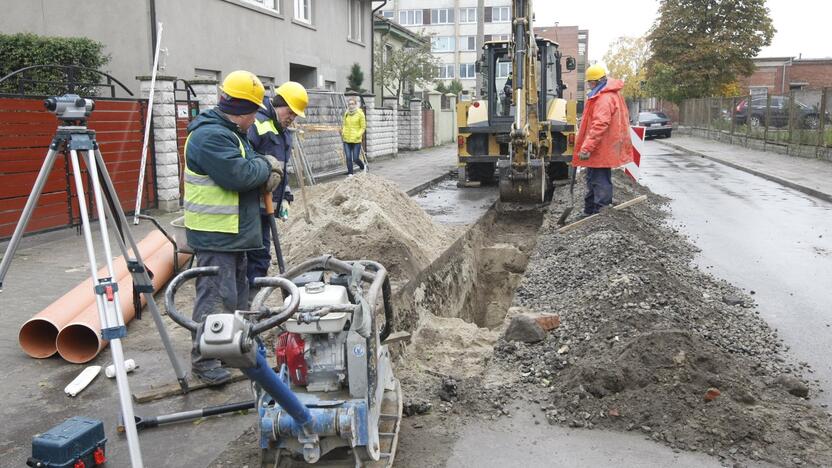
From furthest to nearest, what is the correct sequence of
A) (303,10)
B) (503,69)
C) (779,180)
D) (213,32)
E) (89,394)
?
(303,10)
(779,180)
(213,32)
(503,69)
(89,394)

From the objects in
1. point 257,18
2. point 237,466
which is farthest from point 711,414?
point 257,18

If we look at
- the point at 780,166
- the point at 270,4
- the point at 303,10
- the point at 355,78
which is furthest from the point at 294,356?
the point at 355,78

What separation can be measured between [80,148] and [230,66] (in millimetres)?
14621

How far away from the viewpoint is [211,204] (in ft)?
13.8

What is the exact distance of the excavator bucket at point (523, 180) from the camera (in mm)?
11523

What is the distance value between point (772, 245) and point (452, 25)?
210 ft

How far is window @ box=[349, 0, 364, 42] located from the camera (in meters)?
26.4

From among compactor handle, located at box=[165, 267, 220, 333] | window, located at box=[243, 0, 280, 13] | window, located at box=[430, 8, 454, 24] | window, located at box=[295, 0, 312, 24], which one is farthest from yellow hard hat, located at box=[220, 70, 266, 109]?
window, located at box=[430, 8, 454, 24]

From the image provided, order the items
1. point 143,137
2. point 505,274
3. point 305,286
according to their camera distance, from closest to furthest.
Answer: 1. point 305,286
2. point 505,274
3. point 143,137

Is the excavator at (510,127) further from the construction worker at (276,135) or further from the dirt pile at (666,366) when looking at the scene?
the construction worker at (276,135)

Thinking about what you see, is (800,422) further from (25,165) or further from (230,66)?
(230,66)

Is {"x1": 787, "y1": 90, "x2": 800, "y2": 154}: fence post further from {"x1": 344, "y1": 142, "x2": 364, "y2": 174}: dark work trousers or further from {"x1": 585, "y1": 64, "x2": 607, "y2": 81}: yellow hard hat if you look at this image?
{"x1": 585, "y1": 64, "x2": 607, "y2": 81}: yellow hard hat

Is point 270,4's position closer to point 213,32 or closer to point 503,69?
point 213,32

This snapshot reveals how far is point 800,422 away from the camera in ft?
12.8
